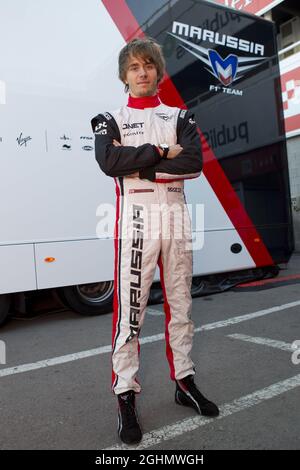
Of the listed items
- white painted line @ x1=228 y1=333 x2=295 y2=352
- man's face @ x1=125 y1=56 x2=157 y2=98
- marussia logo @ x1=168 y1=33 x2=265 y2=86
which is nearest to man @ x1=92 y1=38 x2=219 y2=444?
man's face @ x1=125 y1=56 x2=157 y2=98

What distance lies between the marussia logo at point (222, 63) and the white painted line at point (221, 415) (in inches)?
150

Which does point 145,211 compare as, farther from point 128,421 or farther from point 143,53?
point 128,421

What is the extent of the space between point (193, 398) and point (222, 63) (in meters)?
4.29

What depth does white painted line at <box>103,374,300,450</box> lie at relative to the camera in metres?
1.98

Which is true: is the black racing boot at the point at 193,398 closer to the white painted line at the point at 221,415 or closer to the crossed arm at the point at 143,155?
the white painted line at the point at 221,415

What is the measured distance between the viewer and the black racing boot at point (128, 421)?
77.1 inches

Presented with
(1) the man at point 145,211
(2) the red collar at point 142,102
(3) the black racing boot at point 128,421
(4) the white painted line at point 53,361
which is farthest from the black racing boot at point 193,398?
(2) the red collar at point 142,102

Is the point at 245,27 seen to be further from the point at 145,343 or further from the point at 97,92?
the point at 145,343

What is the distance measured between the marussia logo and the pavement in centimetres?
278

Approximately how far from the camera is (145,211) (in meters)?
2.12

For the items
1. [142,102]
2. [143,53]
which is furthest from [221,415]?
[143,53]

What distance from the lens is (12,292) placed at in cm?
399

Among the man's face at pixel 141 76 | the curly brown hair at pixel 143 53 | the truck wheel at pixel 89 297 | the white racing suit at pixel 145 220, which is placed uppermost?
the curly brown hair at pixel 143 53

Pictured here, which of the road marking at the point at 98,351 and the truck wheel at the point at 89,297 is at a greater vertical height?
the truck wheel at the point at 89,297
